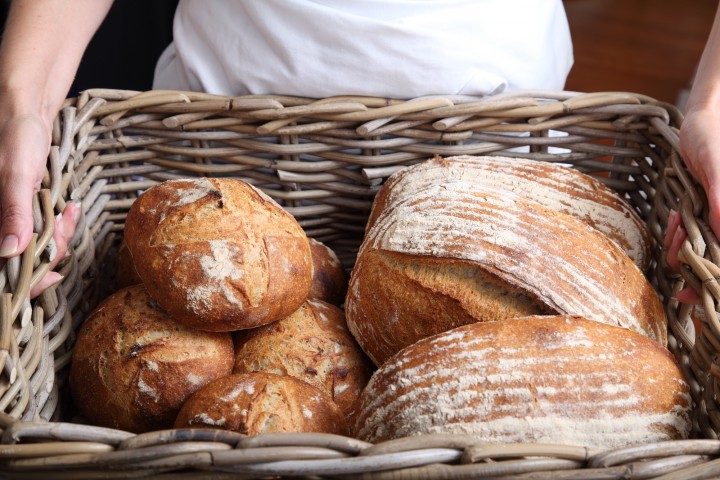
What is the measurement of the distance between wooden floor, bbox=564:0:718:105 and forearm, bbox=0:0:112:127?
238 cm

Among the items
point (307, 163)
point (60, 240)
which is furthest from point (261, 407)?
point (307, 163)

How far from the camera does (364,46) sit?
4.03 feet

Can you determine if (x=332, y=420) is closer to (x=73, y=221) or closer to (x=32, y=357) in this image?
(x=32, y=357)

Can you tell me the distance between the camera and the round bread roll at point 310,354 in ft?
3.19

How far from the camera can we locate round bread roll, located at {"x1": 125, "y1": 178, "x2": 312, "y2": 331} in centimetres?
93

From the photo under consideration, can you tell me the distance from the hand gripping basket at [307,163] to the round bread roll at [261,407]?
207 millimetres

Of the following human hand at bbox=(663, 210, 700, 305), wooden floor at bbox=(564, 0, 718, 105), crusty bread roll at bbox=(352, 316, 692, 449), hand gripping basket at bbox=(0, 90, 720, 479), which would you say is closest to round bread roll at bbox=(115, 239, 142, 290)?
hand gripping basket at bbox=(0, 90, 720, 479)

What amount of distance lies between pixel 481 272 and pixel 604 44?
3114mm

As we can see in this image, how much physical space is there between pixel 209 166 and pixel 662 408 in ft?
2.71

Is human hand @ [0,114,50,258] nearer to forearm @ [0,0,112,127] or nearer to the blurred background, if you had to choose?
forearm @ [0,0,112,127]

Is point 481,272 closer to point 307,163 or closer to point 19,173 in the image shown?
point 307,163

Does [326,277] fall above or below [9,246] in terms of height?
below

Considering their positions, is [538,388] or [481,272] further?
[481,272]

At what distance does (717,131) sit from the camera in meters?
1.04
